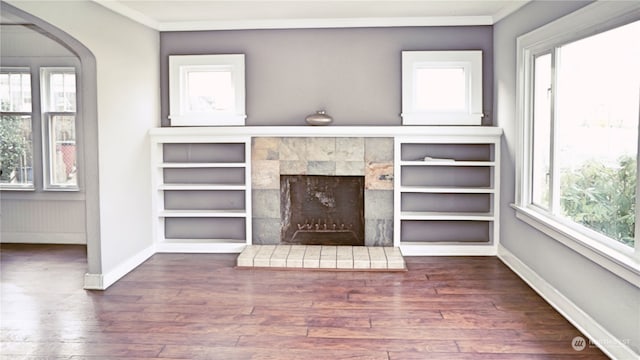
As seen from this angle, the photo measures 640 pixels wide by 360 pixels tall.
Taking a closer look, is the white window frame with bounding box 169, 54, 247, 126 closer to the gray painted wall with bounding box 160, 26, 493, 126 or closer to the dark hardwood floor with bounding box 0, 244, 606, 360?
the gray painted wall with bounding box 160, 26, 493, 126

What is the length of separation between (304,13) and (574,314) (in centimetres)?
367

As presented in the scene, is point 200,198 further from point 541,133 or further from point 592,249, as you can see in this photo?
point 592,249

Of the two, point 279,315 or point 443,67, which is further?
point 443,67

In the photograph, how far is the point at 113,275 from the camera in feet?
16.1

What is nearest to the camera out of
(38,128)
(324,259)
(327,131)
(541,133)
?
(541,133)

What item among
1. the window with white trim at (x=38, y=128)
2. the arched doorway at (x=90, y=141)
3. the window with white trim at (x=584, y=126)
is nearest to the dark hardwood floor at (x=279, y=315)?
the arched doorway at (x=90, y=141)

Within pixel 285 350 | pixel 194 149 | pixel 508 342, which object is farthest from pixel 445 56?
pixel 285 350

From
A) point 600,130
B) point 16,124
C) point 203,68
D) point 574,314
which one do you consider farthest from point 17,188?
point 600,130

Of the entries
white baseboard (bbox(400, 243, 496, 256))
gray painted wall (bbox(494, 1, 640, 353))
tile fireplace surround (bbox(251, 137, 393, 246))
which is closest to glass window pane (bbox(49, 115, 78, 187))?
tile fireplace surround (bbox(251, 137, 393, 246))

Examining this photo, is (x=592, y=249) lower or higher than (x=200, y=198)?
lower

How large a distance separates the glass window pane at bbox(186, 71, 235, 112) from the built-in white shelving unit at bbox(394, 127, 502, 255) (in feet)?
6.31

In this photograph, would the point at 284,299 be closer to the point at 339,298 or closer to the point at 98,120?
the point at 339,298

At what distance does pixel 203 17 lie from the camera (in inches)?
228

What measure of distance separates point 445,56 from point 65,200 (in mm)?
4639
